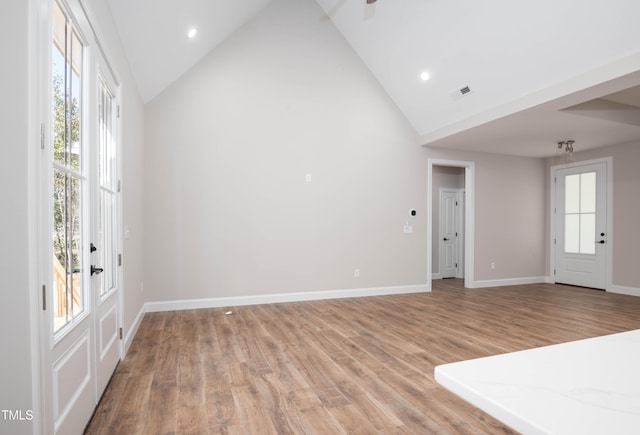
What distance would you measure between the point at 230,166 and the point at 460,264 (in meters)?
5.66

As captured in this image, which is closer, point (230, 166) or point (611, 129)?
point (230, 166)

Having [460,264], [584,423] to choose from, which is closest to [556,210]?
[460,264]

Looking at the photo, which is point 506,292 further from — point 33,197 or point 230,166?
point 33,197

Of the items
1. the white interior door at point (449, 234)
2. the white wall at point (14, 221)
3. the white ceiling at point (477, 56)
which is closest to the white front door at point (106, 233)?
the white ceiling at point (477, 56)

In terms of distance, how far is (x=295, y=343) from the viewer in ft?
11.3

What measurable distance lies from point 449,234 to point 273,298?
462 centimetres

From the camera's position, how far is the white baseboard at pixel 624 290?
5.92m

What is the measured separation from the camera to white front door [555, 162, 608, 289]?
644cm

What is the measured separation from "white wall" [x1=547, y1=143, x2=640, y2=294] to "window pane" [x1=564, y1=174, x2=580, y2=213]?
65 centimetres

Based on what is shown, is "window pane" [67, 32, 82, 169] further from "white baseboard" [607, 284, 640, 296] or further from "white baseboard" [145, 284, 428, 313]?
"white baseboard" [607, 284, 640, 296]

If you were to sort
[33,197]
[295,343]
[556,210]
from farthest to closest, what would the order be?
[556,210], [295,343], [33,197]

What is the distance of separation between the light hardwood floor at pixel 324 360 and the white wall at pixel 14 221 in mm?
969

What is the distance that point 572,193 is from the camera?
696 cm

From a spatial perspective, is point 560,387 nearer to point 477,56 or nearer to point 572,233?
point 477,56
